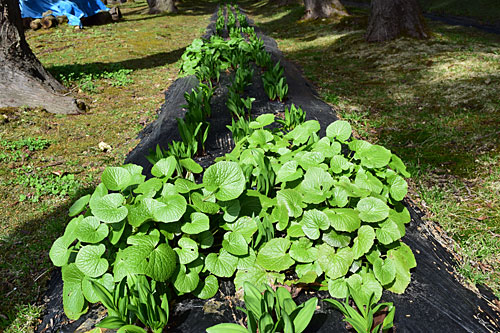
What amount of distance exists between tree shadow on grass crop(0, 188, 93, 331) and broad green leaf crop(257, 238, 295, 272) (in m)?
1.39

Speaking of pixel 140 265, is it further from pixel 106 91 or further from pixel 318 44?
pixel 318 44

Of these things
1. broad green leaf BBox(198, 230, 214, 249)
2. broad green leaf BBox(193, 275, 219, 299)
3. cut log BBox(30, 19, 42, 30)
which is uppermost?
cut log BBox(30, 19, 42, 30)

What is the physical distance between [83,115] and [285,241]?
4345mm

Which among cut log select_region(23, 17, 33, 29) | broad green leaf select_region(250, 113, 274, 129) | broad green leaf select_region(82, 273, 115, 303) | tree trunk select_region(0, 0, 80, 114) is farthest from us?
cut log select_region(23, 17, 33, 29)

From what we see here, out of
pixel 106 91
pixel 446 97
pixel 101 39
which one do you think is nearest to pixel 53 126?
pixel 106 91

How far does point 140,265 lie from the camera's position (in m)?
1.36

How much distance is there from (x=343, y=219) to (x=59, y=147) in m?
3.69

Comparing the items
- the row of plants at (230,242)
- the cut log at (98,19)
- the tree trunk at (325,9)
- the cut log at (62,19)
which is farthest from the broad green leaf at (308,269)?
the cut log at (98,19)

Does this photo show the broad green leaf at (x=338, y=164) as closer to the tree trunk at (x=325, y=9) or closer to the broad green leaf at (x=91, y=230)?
the broad green leaf at (x=91, y=230)

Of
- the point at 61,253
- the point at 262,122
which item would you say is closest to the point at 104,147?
the point at 262,122

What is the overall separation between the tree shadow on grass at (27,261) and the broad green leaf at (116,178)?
3.14 feet

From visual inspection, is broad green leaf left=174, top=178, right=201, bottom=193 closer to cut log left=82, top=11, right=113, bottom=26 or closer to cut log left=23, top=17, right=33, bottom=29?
cut log left=23, top=17, right=33, bottom=29

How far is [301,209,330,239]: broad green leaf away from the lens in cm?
156

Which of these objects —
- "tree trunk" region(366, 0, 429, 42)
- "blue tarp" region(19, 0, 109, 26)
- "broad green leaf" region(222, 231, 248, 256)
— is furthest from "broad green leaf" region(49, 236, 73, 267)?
"blue tarp" region(19, 0, 109, 26)
